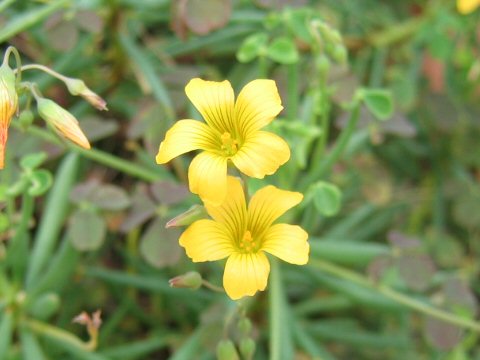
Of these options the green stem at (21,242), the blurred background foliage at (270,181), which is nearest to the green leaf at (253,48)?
the blurred background foliage at (270,181)

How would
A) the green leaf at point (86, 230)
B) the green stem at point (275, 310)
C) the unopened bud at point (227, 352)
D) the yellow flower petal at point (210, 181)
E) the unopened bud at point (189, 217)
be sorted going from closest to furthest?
the yellow flower petal at point (210, 181) → the unopened bud at point (189, 217) → the unopened bud at point (227, 352) → the green stem at point (275, 310) → the green leaf at point (86, 230)

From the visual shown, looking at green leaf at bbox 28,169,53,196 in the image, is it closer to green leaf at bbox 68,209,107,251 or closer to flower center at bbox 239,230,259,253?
green leaf at bbox 68,209,107,251

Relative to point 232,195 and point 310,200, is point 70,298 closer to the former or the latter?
point 310,200

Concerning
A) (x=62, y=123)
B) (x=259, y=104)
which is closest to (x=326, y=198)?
(x=259, y=104)

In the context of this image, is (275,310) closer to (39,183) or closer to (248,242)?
(248,242)

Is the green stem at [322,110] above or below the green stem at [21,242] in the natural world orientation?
above

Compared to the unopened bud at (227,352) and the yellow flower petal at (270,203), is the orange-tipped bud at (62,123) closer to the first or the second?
the yellow flower petal at (270,203)

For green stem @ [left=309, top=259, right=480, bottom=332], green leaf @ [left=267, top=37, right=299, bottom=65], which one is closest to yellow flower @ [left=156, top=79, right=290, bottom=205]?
green leaf @ [left=267, top=37, right=299, bottom=65]
